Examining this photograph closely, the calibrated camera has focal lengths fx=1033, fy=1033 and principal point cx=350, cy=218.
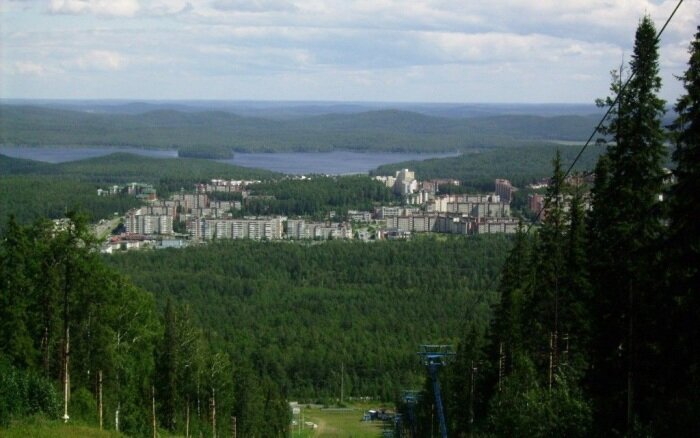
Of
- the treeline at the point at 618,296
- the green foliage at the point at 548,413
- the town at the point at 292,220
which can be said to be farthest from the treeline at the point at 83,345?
the town at the point at 292,220

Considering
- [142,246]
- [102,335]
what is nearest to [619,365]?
[102,335]

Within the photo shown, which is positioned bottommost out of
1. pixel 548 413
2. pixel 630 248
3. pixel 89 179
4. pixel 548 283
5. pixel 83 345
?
pixel 89 179

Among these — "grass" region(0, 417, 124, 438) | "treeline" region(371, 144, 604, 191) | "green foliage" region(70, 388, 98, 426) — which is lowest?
"treeline" region(371, 144, 604, 191)

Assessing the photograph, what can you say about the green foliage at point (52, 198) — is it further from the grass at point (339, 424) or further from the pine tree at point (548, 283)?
the pine tree at point (548, 283)

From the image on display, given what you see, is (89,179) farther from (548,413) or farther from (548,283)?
(548,413)

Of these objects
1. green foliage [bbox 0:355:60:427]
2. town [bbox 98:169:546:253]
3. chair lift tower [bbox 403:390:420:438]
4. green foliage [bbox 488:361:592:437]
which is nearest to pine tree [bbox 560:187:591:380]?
green foliage [bbox 488:361:592:437]

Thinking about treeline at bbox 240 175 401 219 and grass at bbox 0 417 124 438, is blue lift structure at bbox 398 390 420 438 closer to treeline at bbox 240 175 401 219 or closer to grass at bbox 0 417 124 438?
grass at bbox 0 417 124 438

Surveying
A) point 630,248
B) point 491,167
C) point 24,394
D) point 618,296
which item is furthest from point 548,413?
point 491,167
